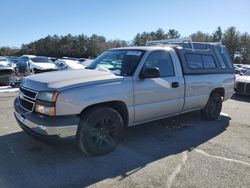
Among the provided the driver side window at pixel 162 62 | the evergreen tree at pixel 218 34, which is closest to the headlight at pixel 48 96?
the driver side window at pixel 162 62

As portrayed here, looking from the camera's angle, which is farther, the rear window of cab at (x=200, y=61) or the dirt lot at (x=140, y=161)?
the rear window of cab at (x=200, y=61)

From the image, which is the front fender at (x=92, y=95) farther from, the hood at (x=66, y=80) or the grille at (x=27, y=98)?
the grille at (x=27, y=98)

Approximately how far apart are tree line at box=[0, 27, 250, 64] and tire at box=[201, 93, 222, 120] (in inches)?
2155

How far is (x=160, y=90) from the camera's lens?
215 inches

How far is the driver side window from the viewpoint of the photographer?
5.43 meters

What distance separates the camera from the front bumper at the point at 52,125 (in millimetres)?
4113

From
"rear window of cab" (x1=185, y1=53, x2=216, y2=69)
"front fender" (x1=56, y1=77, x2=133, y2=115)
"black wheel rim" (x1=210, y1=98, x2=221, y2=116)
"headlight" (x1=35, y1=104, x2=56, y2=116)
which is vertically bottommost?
"black wheel rim" (x1=210, y1=98, x2=221, y2=116)

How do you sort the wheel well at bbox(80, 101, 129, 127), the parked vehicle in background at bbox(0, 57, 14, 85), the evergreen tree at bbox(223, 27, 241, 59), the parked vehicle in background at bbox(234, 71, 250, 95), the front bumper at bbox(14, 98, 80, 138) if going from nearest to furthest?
the front bumper at bbox(14, 98, 80, 138) < the wheel well at bbox(80, 101, 129, 127) < the parked vehicle in background at bbox(234, 71, 250, 95) < the parked vehicle in background at bbox(0, 57, 14, 85) < the evergreen tree at bbox(223, 27, 241, 59)

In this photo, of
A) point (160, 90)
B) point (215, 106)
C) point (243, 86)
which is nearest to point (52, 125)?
point (160, 90)

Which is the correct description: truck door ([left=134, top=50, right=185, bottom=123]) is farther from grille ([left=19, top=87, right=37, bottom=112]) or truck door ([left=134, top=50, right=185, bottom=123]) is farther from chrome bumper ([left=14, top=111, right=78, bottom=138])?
grille ([left=19, top=87, right=37, bottom=112])

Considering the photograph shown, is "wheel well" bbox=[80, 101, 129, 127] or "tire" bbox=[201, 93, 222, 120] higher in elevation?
"wheel well" bbox=[80, 101, 129, 127]

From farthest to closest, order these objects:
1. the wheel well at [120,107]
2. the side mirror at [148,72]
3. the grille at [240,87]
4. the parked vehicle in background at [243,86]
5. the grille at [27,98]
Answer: the grille at [240,87] → the parked vehicle in background at [243,86] → the side mirror at [148,72] → the wheel well at [120,107] → the grille at [27,98]

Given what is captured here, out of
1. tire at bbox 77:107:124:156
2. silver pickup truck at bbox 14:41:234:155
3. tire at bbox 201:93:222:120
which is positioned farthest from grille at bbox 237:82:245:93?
tire at bbox 77:107:124:156

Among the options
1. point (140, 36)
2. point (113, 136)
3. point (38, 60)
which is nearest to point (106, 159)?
point (113, 136)
